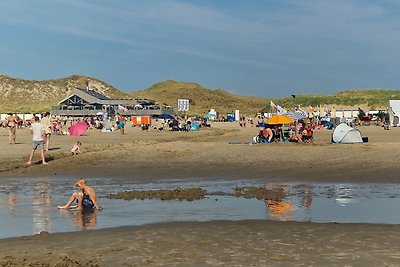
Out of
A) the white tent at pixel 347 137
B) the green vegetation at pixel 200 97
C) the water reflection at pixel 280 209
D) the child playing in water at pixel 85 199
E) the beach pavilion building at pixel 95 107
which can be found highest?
the green vegetation at pixel 200 97

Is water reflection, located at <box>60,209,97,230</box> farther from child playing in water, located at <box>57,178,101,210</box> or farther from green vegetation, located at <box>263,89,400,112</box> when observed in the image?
green vegetation, located at <box>263,89,400,112</box>

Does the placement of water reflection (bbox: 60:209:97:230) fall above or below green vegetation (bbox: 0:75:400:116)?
below

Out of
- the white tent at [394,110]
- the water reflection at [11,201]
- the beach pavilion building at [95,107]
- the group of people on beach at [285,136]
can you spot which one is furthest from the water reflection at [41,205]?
the beach pavilion building at [95,107]

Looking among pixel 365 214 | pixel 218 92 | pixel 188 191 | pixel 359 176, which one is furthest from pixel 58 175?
pixel 218 92

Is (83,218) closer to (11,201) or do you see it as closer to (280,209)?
(11,201)

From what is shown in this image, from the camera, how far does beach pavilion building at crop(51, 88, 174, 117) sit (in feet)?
313

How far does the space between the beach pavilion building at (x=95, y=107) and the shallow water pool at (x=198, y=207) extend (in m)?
78.9

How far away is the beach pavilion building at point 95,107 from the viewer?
3757 inches

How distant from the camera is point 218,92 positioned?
157125 mm

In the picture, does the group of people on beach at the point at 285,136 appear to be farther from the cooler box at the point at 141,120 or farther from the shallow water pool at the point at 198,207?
the cooler box at the point at 141,120

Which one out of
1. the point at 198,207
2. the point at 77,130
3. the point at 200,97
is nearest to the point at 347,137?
the point at 198,207

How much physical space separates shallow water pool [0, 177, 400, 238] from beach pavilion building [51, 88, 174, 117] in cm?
7889

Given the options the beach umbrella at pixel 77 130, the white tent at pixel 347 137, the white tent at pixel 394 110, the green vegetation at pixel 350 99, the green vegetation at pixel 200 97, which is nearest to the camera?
the white tent at pixel 347 137

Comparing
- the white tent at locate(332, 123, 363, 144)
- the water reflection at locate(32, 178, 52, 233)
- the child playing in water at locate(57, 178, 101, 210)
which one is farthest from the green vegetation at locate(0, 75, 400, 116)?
the child playing in water at locate(57, 178, 101, 210)
